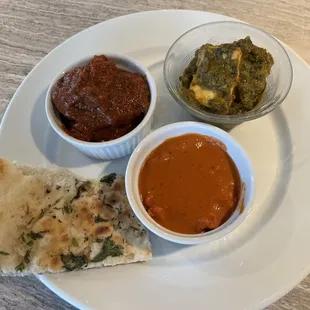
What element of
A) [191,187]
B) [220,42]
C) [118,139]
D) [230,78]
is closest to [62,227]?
[118,139]

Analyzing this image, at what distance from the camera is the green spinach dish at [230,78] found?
2605 millimetres

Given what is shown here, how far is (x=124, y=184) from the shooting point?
2605 mm

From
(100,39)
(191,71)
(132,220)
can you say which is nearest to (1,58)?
(100,39)

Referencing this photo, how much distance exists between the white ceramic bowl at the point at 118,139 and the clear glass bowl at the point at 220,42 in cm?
21

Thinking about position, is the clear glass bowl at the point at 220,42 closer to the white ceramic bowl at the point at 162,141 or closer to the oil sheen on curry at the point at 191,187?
the white ceramic bowl at the point at 162,141

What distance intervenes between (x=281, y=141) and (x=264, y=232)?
69 centimetres

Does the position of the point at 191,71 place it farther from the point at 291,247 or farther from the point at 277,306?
the point at 277,306

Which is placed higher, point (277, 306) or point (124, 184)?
point (124, 184)

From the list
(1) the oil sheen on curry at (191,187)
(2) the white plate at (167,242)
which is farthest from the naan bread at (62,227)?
(1) the oil sheen on curry at (191,187)

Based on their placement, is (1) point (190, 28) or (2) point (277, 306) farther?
(1) point (190, 28)

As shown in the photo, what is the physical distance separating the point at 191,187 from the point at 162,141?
1.29ft

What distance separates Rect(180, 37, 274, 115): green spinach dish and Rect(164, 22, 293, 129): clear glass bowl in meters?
0.06

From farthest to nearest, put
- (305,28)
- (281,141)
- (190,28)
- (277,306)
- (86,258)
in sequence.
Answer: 1. (305,28)
2. (190,28)
3. (281,141)
4. (277,306)
5. (86,258)

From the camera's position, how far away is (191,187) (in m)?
2.34
